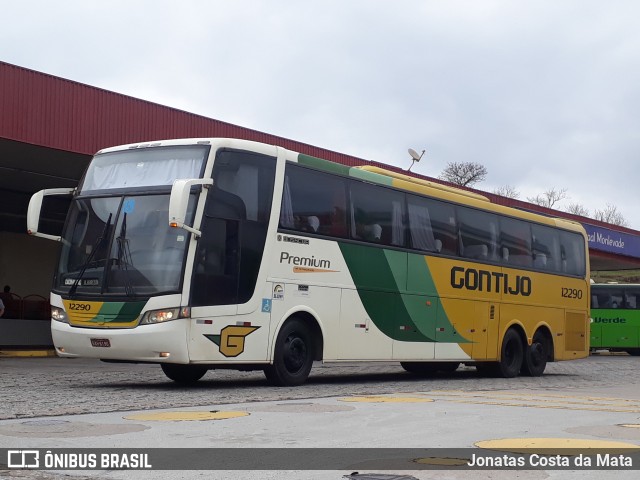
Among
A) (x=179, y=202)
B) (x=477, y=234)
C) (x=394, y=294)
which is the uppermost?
(x=477, y=234)

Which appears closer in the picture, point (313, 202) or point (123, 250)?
point (123, 250)

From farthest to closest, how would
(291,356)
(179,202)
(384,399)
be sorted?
(291,356) → (179,202) → (384,399)

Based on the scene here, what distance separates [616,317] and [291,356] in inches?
1195

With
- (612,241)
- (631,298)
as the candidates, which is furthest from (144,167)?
(612,241)

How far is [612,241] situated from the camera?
145 ft

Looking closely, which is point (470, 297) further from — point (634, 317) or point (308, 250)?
point (634, 317)

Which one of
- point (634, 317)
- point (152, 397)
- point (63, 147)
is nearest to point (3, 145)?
point (63, 147)

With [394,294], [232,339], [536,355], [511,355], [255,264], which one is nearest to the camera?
[232,339]

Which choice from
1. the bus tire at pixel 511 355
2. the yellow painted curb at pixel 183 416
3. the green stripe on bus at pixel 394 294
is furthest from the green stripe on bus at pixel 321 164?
the bus tire at pixel 511 355

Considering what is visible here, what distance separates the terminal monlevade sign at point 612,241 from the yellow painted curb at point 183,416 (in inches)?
1350

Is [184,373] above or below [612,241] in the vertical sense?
below

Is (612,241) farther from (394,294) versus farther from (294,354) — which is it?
(294,354)

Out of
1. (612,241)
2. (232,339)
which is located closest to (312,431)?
(232,339)

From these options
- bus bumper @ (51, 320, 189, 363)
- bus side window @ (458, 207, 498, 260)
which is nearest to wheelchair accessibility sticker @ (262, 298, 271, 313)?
bus bumper @ (51, 320, 189, 363)
